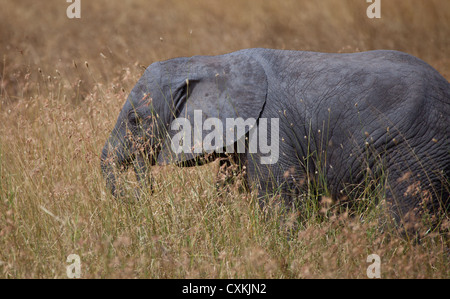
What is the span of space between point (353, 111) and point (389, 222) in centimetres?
88

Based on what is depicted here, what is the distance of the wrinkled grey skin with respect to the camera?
161 inches

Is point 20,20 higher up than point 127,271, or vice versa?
point 20,20

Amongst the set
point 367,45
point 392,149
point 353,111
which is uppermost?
point 367,45

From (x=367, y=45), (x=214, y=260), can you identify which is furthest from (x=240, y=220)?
(x=367, y=45)

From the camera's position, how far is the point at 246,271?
341 centimetres

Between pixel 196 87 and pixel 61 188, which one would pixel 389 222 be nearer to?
pixel 196 87

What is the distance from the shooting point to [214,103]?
461 cm

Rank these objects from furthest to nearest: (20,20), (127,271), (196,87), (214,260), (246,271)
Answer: (20,20) < (196,87) < (214,260) < (246,271) < (127,271)
